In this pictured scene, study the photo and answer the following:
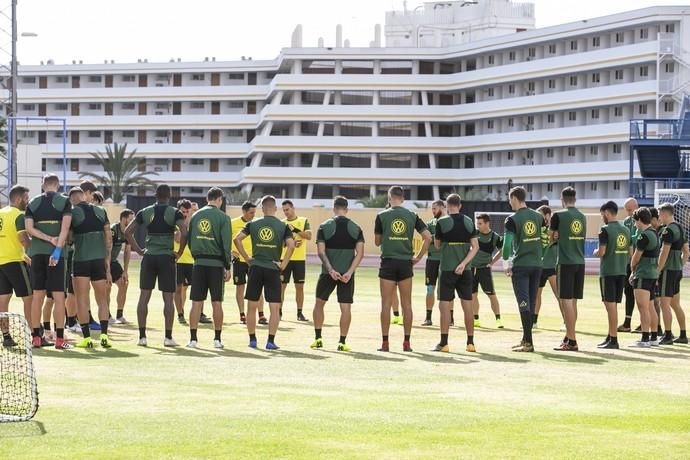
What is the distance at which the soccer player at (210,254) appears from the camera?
645 inches

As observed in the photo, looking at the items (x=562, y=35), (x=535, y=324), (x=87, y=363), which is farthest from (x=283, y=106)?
(x=87, y=363)

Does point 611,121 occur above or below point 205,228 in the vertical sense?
above

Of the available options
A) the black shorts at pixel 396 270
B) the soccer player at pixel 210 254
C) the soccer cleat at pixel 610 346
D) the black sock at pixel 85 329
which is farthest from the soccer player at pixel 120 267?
the soccer cleat at pixel 610 346

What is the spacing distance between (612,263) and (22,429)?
399 inches

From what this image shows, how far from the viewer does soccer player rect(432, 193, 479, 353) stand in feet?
53.4

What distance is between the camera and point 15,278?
15750 mm

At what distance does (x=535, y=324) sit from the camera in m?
21.2

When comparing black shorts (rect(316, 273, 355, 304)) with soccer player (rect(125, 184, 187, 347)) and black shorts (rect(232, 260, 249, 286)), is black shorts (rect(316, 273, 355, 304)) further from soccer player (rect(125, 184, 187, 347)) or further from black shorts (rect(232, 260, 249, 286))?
black shorts (rect(232, 260, 249, 286))

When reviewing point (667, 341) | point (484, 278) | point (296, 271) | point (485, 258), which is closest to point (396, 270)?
point (667, 341)

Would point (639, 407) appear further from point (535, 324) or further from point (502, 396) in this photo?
point (535, 324)

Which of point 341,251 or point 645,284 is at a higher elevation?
point 341,251

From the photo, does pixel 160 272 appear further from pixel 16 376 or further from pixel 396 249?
pixel 16 376

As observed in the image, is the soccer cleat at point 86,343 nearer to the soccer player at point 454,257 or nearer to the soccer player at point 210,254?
the soccer player at point 210,254

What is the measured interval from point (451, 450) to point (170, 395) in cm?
354
